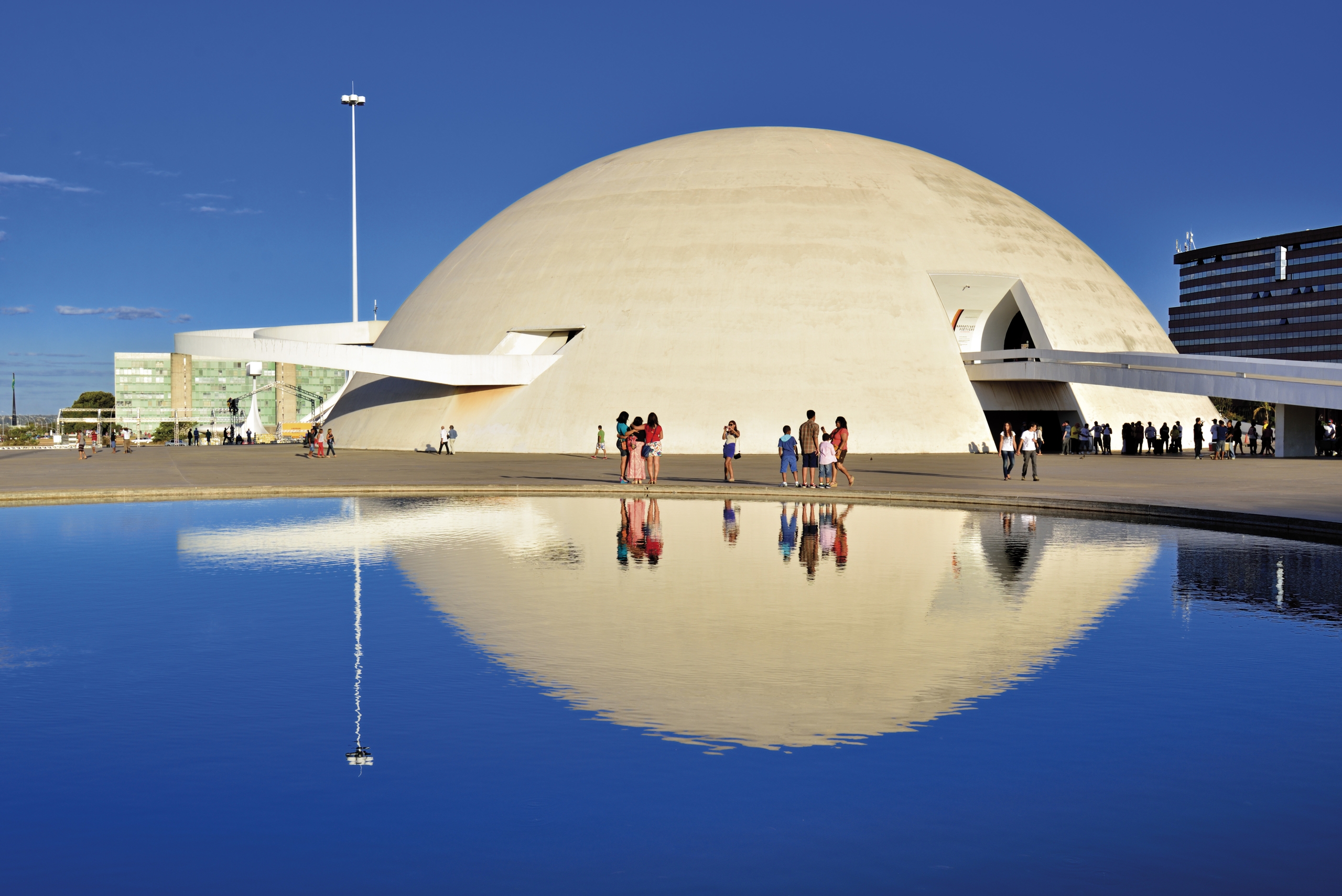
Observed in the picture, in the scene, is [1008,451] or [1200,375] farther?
[1200,375]

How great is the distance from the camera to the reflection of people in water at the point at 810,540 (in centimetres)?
1322

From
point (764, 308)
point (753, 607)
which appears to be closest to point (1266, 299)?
point (764, 308)

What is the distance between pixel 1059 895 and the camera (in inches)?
174

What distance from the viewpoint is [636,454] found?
24547mm

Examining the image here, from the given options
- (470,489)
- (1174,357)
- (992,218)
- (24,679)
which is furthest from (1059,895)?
(992,218)

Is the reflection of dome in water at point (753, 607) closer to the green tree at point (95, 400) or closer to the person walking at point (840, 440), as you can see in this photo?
the person walking at point (840, 440)

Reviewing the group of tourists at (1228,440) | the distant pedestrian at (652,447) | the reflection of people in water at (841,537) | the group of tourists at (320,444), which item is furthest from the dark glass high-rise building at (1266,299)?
the reflection of people in water at (841,537)

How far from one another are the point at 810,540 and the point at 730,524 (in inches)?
90.3

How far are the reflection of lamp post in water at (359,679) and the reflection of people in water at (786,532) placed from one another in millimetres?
4877

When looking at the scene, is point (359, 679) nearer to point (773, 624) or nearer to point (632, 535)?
point (773, 624)

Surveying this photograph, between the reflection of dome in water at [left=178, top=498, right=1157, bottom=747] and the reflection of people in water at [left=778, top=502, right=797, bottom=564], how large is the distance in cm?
18

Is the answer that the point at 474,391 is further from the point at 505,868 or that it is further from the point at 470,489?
the point at 505,868

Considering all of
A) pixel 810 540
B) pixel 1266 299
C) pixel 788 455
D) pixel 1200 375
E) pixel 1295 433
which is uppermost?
pixel 1266 299

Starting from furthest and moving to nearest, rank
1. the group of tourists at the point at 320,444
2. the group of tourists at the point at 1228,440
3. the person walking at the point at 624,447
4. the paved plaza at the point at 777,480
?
1. the group of tourists at the point at 320,444
2. the group of tourists at the point at 1228,440
3. the person walking at the point at 624,447
4. the paved plaza at the point at 777,480
